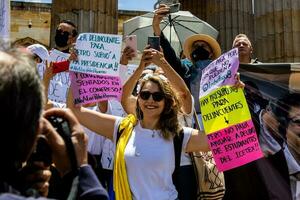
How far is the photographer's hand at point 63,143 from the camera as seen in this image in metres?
1.38

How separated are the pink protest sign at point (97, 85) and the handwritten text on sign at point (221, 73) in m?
0.63

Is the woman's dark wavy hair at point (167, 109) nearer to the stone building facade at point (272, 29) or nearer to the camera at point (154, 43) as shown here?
the camera at point (154, 43)

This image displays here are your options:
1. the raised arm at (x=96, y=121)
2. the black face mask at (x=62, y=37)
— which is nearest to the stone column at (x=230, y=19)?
the black face mask at (x=62, y=37)

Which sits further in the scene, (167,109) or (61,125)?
(167,109)

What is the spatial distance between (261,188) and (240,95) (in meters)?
0.81

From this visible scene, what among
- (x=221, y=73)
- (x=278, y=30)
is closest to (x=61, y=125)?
(x=221, y=73)

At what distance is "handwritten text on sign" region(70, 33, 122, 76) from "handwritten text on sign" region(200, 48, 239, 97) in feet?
2.29

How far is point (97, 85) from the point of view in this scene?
3.83 meters

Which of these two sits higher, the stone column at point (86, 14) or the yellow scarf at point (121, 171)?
the stone column at point (86, 14)

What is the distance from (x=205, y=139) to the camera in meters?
3.36

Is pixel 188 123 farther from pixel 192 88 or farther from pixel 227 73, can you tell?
pixel 192 88

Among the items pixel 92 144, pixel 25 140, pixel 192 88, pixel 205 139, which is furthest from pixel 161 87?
pixel 25 140

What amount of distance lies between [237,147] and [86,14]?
7.74m

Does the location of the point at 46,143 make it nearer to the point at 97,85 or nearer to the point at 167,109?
the point at 167,109
